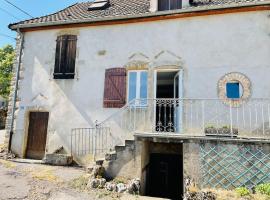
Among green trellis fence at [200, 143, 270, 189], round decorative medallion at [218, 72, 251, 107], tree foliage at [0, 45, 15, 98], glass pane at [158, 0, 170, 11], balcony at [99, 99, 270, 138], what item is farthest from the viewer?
tree foliage at [0, 45, 15, 98]

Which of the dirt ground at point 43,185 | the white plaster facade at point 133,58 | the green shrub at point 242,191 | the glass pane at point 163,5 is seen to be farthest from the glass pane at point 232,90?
the dirt ground at point 43,185

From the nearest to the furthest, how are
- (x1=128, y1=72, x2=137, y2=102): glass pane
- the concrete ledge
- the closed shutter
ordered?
the concrete ledge
(x1=128, y1=72, x2=137, y2=102): glass pane
the closed shutter

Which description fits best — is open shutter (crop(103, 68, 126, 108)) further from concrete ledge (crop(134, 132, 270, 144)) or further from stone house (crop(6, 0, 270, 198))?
concrete ledge (crop(134, 132, 270, 144))

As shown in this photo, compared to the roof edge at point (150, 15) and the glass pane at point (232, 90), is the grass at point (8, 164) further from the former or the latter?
the glass pane at point (232, 90)

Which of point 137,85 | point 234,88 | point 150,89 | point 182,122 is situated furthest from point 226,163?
point 137,85

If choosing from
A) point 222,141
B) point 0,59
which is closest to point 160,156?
point 222,141

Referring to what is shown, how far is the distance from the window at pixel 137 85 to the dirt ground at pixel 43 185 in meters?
3.27

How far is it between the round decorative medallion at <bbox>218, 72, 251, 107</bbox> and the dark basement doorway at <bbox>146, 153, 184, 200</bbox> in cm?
256

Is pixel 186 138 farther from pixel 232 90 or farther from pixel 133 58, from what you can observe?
pixel 133 58

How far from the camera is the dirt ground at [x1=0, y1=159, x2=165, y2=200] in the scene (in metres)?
5.55

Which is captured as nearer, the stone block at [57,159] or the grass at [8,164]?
the grass at [8,164]

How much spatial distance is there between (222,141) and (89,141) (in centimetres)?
484

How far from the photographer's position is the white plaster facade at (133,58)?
7961 millimetres

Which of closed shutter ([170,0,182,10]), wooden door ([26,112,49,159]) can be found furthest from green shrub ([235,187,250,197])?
wooden door ([26,112,49,159])
